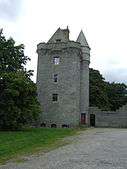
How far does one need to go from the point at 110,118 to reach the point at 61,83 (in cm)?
987

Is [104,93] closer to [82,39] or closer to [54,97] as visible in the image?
[82,39]

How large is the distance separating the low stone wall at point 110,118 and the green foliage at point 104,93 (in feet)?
30.5

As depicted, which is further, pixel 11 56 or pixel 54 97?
pixel 54 97

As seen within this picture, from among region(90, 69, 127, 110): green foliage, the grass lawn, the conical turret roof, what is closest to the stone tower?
the conical turret roof

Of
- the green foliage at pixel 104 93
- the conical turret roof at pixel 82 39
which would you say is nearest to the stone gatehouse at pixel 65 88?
the conical turret roof at pixel 82 39

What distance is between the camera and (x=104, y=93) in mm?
73938

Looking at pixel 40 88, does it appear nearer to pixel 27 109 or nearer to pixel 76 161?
pixel 27 109

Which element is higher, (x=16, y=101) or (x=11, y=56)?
(x=11, y=56)

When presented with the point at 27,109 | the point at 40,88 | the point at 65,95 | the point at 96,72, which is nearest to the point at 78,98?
the point at 65,95

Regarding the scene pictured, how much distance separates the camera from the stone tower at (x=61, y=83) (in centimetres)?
5403

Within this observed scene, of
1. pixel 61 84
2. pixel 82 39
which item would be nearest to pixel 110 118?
pixel 61 84

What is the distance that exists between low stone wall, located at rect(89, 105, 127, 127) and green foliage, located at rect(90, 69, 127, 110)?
9.29 metres

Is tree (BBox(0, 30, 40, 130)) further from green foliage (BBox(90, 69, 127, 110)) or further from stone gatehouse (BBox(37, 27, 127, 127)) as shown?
green foliage (BBox(90, 69, 127, 110))

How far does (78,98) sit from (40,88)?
19.4ft
